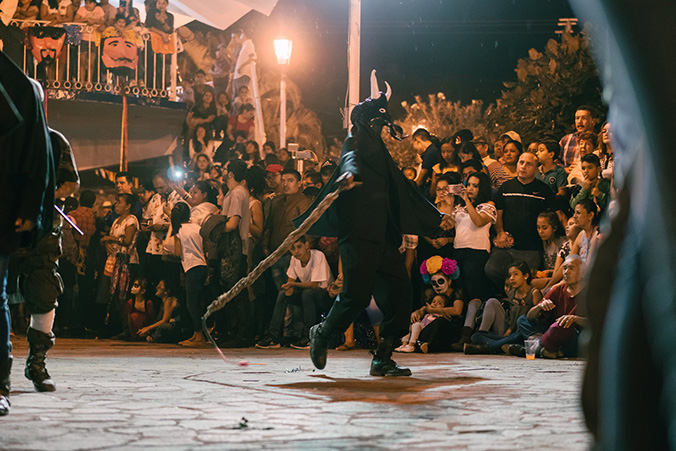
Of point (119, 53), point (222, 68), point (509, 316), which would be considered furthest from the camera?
point (222, 68)

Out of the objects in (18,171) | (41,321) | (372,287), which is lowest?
(41,321)

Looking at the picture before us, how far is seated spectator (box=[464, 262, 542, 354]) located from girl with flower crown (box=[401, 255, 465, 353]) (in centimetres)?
32

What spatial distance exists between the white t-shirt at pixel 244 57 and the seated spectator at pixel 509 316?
60.0 feet

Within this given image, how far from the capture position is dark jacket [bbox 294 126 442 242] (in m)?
6.72

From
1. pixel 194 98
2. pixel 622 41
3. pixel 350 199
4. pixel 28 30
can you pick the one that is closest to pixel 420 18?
pixel 194 98

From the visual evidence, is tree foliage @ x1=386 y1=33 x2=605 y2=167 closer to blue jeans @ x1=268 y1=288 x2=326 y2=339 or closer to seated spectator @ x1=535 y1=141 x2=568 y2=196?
seated spectator @ x1=535 y1=141 x2=568 y2=196

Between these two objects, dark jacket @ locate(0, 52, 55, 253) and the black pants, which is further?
the black pants

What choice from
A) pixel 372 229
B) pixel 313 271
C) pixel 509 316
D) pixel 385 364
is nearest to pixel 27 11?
pixel 313 271

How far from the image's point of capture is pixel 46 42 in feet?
64.8

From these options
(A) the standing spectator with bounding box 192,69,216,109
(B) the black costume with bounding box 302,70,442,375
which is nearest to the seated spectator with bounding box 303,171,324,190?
(B) the black costume with bounding box 302,70,442,375

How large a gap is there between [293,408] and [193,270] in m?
6.39

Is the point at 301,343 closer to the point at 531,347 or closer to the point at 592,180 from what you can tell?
the point at 531,347

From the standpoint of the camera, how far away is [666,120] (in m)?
1.09

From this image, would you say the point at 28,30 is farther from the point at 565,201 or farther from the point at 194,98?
the point at 565,201
